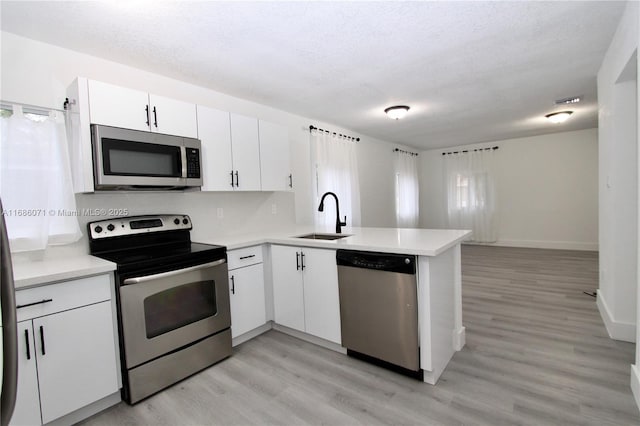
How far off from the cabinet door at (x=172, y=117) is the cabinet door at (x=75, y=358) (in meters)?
1.28

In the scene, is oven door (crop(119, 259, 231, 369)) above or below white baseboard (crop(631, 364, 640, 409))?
above

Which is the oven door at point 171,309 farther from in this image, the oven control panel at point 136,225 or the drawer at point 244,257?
the oven control panel at point 136,225

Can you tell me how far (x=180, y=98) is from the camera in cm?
285

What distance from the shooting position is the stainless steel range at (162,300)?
1896 mm

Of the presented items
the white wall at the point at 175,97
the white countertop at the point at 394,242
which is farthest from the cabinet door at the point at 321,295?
the white wall at the point at 175,97

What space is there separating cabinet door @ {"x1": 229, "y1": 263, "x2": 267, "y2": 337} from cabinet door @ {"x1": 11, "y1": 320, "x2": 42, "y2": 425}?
1185mm

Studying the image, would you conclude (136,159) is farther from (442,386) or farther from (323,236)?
(442,386)

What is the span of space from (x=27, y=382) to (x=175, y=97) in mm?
2280

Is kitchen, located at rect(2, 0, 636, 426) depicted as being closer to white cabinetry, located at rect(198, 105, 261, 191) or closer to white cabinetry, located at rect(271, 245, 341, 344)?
white cabinetry, located at rect(198, 105, 261, 191)

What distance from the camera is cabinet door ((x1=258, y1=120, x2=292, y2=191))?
3074 millimetres

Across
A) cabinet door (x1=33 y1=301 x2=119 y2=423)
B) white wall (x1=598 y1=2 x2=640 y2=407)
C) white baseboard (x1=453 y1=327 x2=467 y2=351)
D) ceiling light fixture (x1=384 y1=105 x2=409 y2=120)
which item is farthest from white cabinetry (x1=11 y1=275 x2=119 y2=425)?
white wall (x1=598 y1=2 x2=640 y2=407)

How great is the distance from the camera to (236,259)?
2564 millimetres

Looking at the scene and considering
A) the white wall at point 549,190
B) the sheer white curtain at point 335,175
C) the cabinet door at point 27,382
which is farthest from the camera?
the white wall at point 549,190

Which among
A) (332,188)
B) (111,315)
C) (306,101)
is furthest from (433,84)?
(111,315)
